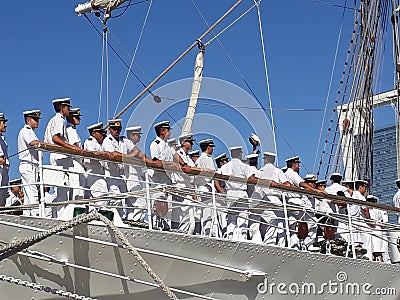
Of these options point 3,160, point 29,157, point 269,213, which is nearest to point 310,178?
point 269,213

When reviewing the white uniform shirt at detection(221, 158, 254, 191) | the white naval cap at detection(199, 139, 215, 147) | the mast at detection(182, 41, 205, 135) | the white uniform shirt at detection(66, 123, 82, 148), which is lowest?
the white uniform shirt at detection(66, 123, 82, 148)

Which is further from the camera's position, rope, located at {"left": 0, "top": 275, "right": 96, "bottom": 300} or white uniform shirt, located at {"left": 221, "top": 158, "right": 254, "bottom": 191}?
white uniform shirt, located at {"left": 221, "top": 158, "right": 254, "bottom": 191}

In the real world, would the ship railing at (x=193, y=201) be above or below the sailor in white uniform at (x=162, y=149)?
below

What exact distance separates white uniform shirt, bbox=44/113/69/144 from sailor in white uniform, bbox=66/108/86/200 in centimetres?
36

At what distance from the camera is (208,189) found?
35.1 feet

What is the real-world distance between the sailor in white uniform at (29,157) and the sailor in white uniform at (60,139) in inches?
8.6

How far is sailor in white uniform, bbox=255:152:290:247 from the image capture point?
34.9 feet

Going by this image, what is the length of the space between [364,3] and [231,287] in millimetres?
18174

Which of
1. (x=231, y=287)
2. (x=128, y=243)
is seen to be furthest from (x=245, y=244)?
(x=128, y=243)

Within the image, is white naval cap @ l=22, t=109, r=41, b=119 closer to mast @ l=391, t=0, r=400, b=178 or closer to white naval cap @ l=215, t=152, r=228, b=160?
white naval cap @ l=215, t=152, r=228, b=160

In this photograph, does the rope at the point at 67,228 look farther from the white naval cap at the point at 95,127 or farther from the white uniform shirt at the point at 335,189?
the white uniform shirt at the point at 335,189

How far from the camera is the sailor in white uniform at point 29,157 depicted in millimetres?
9188

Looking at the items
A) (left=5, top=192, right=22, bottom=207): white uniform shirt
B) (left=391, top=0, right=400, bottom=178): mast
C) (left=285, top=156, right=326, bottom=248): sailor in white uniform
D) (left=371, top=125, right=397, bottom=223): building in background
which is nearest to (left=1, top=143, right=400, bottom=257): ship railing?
(left=285, top=156, right=326, bottom=248): sailor in white uniform

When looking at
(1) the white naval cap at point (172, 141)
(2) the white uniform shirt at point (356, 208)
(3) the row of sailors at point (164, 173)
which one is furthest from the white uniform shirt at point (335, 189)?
(1) the white naval cap at point (172, 141)
